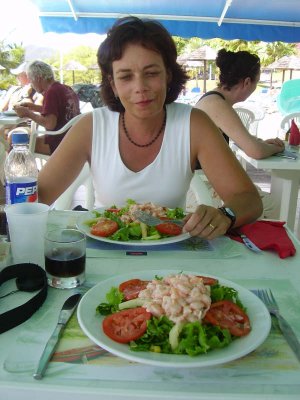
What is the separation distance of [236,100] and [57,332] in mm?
2447

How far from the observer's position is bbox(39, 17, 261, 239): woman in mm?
1546

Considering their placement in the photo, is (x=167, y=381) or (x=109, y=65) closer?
(x=167, y=381)

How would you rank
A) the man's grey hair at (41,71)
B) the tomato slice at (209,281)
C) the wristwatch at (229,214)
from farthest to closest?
1. the man's grey hair at (41,71)
2. the wristwatch at (229,214)
3. the tomato slice at (209,281)

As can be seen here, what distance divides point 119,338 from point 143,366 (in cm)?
6

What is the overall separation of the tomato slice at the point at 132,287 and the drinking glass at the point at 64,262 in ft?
0.40

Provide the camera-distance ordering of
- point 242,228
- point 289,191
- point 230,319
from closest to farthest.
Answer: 1. point 230,319
2. point 242,228
3. point 289,191

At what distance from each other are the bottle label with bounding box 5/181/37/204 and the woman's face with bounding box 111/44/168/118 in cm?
59

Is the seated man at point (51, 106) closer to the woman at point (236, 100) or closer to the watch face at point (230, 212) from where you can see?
the woman at point (236, 100)

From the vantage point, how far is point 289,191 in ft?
8.92

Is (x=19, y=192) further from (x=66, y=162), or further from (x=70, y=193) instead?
(x=70, y=193)

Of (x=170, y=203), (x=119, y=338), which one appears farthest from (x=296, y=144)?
(x=119, y=338)

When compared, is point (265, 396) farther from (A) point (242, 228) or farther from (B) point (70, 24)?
(B) point (70, 24)

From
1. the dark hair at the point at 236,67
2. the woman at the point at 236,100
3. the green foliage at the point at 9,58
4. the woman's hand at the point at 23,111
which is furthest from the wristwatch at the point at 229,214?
the green foliage at the point at 9,58

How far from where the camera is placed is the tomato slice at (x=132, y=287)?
774 millimetres
